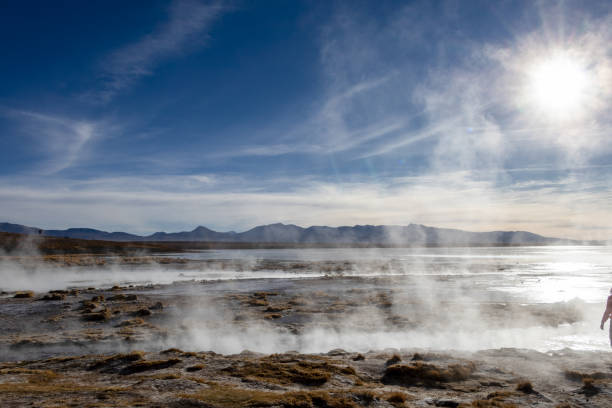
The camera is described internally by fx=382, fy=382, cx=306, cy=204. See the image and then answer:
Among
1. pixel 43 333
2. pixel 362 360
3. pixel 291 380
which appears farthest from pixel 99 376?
pixel 43 333

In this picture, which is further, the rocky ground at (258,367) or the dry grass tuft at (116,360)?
the dry grass tuft at (116,360)

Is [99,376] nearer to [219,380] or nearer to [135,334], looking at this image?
[219,380]

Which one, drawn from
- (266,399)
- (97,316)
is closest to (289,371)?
(266,399)

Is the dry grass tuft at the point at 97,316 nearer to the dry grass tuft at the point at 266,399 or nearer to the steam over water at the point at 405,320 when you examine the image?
the steam over water at the point at 405,320

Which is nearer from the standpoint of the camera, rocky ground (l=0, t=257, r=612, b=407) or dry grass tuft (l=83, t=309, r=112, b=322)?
rocky ground (l=0, t=257, r=612, b=407)

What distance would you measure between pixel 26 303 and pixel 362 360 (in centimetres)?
2799

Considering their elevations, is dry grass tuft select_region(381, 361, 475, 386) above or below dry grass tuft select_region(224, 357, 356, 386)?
below

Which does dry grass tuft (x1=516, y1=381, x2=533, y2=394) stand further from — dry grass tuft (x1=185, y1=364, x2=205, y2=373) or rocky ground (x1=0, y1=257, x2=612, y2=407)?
dry grass tuft (x1=185, y1=364, x2=205, y2=373)

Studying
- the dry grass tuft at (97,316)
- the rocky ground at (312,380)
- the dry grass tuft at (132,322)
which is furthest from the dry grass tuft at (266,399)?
the dry grass tuft at (97,316)

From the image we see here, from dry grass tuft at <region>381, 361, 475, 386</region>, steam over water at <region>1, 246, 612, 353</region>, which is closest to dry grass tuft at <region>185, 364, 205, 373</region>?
steam over water at <region>1, 246, 612, 353</region>

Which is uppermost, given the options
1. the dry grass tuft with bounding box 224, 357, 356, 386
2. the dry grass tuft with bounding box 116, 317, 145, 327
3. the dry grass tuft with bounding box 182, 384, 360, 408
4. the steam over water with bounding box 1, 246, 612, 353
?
the dry grass tuft with bounding box 182, 384, 360, 408

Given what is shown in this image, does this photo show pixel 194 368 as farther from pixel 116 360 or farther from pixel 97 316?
pixel 97 316

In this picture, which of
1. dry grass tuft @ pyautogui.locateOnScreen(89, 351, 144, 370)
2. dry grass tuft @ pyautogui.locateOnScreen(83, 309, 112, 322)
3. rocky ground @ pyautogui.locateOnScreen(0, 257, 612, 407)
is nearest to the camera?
rocky ground @ pyautogui.locateOnScreen(0, 257, 612, 407)

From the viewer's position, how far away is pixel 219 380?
38.0ft
